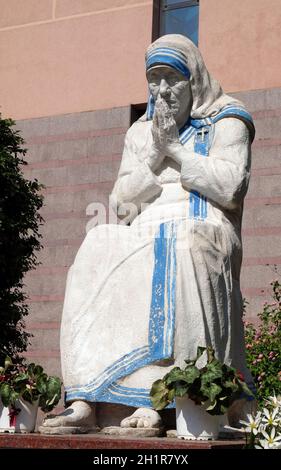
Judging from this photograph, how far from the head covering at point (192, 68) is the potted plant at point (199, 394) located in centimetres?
194

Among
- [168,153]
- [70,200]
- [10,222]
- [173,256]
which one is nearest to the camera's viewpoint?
[173,256]

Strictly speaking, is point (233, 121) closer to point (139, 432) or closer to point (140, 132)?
point (140, 132)

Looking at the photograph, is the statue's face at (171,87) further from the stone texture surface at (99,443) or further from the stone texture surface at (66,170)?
the stone texture surface at (66,170)

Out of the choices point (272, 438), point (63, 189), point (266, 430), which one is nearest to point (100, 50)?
point (63, 189)

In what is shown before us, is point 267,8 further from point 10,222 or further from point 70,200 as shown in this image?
point 10,222

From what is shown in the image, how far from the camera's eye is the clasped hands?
6.02 m

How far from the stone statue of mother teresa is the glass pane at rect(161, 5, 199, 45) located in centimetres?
705

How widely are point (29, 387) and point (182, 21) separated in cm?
894

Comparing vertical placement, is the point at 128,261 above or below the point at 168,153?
below
